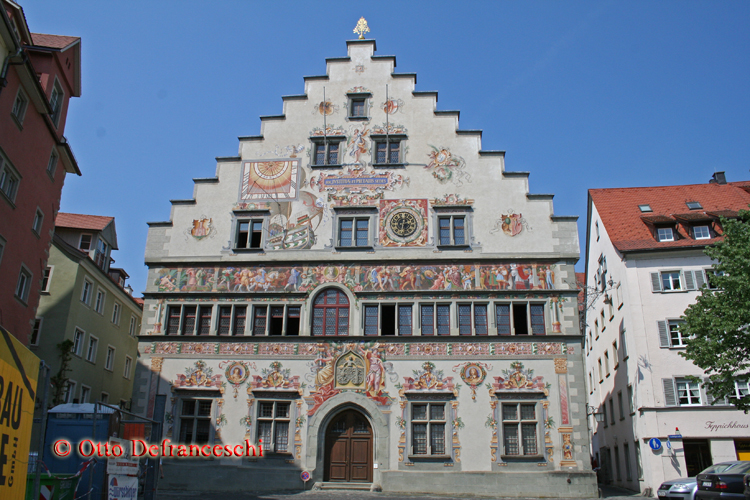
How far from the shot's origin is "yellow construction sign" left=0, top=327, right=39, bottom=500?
6.52 m

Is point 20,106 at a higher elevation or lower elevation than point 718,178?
lower

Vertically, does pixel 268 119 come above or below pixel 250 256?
above

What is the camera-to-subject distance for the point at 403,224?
897 inches

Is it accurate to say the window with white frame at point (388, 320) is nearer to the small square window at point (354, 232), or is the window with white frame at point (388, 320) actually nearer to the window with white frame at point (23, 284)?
the small square window at point (354, 232)

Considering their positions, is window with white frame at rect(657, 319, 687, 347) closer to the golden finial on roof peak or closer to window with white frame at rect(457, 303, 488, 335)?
window with white frame at rect(457, 303, 488, 335)

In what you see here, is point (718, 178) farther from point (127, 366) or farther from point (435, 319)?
point (127, 366)

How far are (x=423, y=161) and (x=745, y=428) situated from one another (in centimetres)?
1490

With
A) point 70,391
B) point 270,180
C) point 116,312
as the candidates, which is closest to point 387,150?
point 270,180

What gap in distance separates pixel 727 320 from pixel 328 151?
14488 mm

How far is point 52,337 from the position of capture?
26.4 meters

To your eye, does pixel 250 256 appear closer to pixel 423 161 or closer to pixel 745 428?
pixel 423 161

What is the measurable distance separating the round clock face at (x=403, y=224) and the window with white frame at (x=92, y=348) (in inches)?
632

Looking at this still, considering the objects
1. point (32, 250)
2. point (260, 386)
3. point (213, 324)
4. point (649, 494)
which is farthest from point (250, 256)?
point (649, 494)

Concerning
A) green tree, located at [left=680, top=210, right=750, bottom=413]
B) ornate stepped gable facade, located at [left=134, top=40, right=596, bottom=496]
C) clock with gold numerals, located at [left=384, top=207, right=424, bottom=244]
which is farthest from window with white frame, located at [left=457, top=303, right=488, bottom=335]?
green tree, located at [left=680, top=210, right=750, bottom=413]
